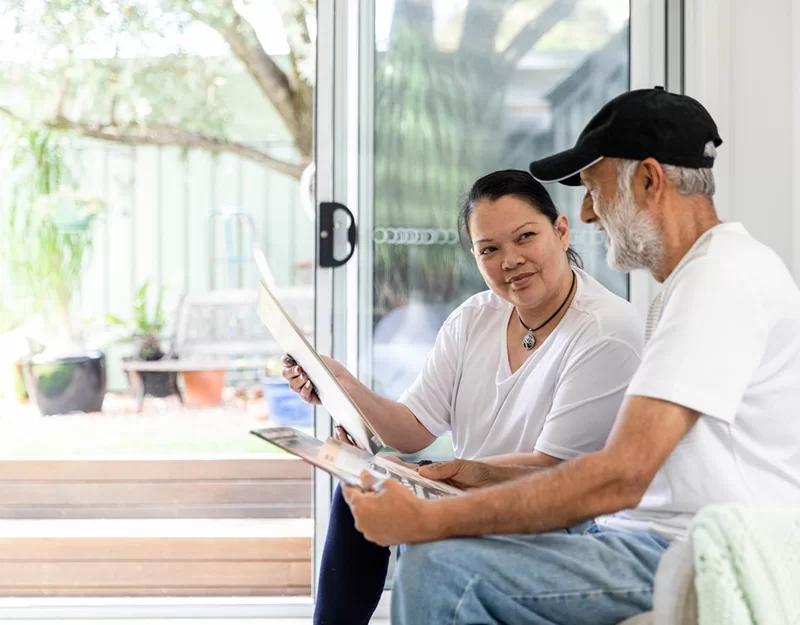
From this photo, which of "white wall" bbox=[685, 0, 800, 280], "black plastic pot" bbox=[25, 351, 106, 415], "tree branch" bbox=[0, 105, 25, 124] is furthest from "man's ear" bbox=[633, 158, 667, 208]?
"tree branch" bbox=[0, 105, 25, 124]

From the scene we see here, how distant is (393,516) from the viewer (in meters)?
1.14

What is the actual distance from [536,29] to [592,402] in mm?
1233

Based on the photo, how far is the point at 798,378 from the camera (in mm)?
1190

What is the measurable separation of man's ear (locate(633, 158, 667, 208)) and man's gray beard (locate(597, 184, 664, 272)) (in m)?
0.01

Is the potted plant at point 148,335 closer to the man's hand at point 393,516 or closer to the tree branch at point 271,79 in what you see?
the tree branch at point 271,79

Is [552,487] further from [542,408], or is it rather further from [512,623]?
[542,408]

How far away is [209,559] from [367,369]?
0.96 metres

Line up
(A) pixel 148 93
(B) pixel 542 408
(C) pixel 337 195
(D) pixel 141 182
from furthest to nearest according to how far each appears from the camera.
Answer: (D) pixel 141 182 → (A) pixel 148 93 → (C) pixel 337 195 → (B) pixel 542 408

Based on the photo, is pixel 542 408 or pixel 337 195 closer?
pixel 542 408

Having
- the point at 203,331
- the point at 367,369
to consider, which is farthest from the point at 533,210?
the point at 203,331

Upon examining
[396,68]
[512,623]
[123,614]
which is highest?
[396,68]

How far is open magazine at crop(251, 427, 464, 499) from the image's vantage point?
1177 mm

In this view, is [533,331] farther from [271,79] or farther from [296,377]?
[271,79]

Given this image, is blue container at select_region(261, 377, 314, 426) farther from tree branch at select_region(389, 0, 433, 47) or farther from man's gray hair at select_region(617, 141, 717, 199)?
man's gray hair at select_region(617, 141, 717, 199)
